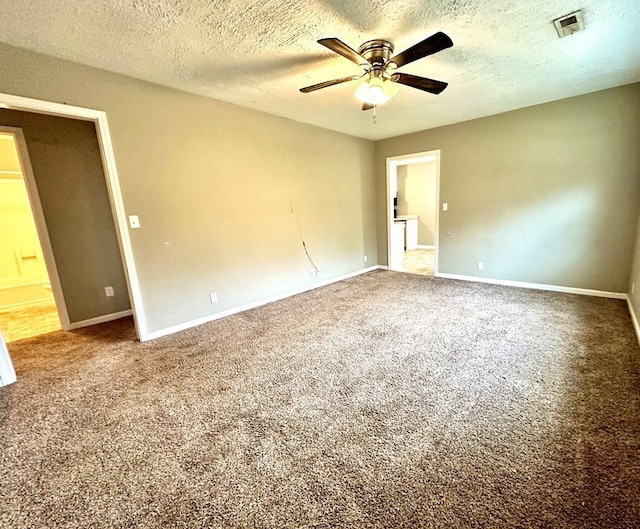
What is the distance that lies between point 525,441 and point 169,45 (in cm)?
345

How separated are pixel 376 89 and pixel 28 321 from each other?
4.97m

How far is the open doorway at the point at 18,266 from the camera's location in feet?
12.2

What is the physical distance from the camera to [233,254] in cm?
353

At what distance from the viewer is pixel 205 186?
10.5 feet

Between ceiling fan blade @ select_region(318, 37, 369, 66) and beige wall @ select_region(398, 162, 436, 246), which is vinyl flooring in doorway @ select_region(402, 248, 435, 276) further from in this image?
ceiling fan blade @ select_region(318, 37, 369, 66)

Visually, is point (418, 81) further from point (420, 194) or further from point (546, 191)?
point (420, 194)

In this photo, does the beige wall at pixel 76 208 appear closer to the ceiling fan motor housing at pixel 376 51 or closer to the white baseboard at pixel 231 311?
the white baseboard at pixel 231 311

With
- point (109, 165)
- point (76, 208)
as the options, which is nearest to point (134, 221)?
point (109, 165)

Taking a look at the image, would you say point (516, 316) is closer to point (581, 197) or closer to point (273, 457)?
point (581, 197)

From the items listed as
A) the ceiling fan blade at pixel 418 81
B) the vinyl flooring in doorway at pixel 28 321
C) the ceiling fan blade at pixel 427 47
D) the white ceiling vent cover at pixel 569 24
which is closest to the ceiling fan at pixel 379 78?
the ceiling fan blade at pixel 418 81

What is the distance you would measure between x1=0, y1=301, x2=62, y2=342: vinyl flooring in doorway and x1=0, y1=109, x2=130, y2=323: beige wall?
432 mm

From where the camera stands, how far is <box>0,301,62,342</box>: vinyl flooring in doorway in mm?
3285

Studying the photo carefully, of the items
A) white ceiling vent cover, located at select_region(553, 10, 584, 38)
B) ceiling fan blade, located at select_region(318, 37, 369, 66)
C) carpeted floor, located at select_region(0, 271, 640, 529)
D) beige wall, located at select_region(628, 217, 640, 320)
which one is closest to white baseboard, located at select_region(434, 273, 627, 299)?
beige wall, located at select_region(628, 217, 640, 320)

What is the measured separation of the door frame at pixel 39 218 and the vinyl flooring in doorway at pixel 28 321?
32 centimetres
